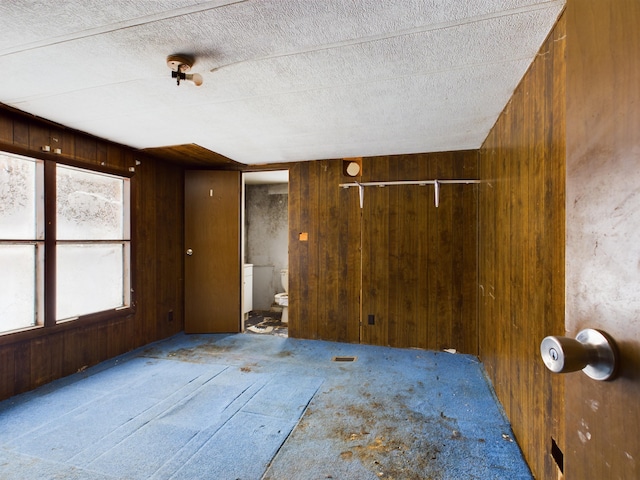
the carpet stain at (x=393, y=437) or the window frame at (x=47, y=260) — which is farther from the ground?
the window frame at (x=47, y=260)

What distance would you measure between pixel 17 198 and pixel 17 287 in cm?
69

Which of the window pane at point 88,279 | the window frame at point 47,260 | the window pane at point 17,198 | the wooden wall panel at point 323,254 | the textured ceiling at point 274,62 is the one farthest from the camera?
the wooden wall panel at point 323,254

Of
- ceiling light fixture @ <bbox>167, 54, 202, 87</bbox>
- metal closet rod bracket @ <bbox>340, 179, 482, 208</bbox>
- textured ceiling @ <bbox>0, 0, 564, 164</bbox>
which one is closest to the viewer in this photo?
textured ceiling @ <bbox>0, 0, 564, 164</bbox>

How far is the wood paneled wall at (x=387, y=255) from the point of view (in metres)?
3.31

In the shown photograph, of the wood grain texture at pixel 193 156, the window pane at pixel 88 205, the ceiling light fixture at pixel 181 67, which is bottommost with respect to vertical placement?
the window pane at pixel 88 205

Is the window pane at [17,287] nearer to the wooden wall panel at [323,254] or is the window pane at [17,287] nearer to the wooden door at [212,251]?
the wooden door at [212,251]

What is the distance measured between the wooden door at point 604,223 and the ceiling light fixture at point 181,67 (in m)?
1.60

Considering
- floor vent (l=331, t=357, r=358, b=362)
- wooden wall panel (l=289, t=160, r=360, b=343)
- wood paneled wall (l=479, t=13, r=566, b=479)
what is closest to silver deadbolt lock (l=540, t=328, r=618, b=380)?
wood paneled wall (l=479, t=13, r=566, b=479)

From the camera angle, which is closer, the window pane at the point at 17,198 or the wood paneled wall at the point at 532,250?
the wood paneled wall at the point at 532,250

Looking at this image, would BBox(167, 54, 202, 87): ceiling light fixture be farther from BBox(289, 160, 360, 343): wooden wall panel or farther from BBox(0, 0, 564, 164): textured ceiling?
BBox(289, 160, 360, 343): wooden wall panel

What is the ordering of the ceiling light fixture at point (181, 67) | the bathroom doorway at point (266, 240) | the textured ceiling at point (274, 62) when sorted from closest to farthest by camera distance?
the textured ceiling at point (274, 62)
the ceiling light fixture at point (181, 67)
the bathroom doorway at point (266, 240)

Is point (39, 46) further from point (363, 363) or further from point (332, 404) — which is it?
point (363, 363)

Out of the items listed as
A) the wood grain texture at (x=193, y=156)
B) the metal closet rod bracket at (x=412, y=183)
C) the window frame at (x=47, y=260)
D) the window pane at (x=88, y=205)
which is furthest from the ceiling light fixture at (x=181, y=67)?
the metal closet rod bracket at (x=412, y=183)

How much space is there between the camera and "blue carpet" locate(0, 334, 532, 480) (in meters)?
1.64
